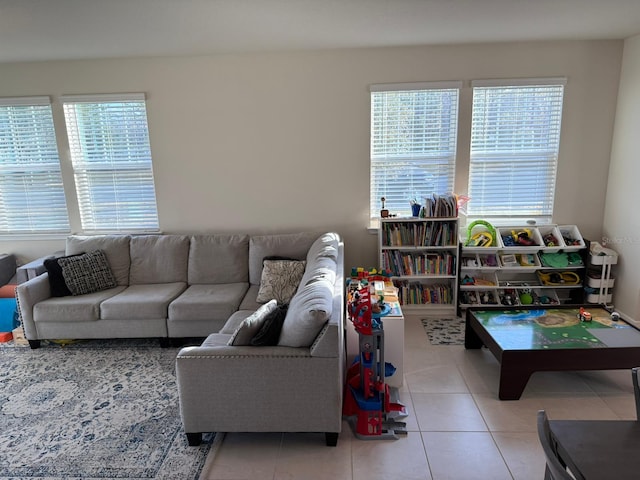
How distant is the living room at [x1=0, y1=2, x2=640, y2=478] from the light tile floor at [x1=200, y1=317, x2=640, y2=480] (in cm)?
150

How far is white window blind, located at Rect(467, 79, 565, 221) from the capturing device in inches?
153

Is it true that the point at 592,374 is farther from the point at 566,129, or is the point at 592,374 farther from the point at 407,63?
the point at 407,63

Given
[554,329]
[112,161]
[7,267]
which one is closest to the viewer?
[554,329]

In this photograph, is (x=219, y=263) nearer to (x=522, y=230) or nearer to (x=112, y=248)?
(x=112, y=248)

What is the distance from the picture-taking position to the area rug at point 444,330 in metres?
3.49

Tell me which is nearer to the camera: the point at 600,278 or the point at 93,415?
the point at 93,415

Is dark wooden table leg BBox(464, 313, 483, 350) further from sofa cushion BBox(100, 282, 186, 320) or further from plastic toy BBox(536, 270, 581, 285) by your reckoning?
sofa cushion BBox(100, 282, 186, 320)

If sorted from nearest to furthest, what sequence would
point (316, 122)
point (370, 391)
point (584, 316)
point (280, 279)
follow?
point (370, 391) → point (584, 316) → point (280, 279) → point (316, 122)

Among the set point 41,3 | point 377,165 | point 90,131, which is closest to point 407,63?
point 377,165

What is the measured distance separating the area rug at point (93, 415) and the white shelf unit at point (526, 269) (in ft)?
9.09

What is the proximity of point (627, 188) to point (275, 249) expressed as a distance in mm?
3242

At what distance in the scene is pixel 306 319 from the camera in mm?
2109

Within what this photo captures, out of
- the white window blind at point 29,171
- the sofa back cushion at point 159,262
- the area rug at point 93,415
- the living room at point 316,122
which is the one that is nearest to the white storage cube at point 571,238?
the living room at point 316,122

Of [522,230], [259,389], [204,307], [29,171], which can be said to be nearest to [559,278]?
[522,230]
